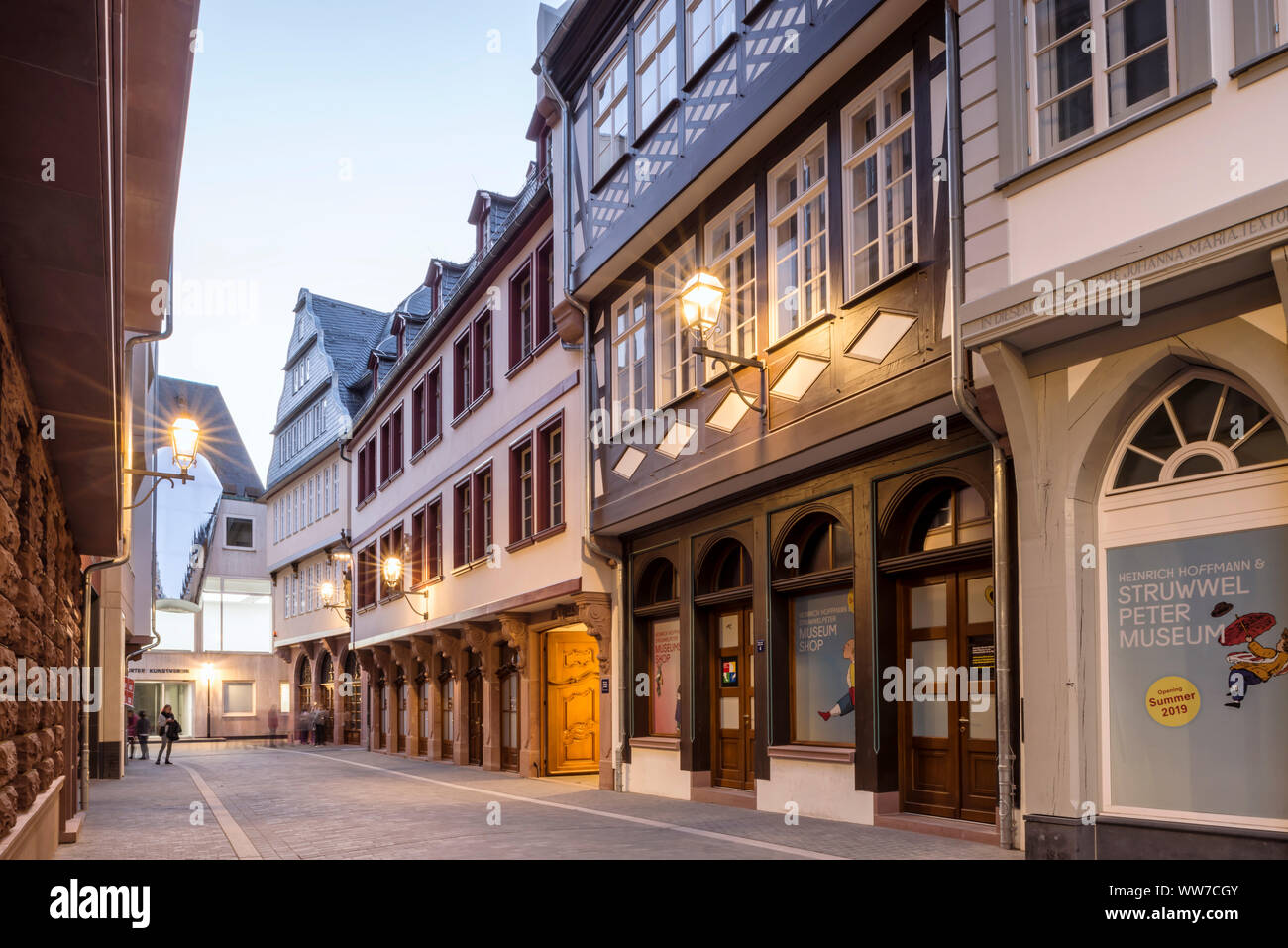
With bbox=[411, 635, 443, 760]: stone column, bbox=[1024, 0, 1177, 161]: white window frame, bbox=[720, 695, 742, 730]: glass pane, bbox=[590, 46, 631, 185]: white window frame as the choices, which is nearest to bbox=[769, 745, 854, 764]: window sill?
bbox=[720, 695, 742, 730]: glass pane

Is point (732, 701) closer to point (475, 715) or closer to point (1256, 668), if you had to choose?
point (1256, 668)

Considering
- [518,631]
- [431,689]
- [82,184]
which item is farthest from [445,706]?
[82,184]

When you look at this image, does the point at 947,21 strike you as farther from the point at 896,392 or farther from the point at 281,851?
the point at 281,851

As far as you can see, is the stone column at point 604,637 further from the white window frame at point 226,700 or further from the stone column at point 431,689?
the white window frame at point 226,700

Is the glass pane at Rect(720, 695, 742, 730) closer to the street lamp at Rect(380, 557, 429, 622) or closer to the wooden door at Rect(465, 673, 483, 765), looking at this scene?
the wooden door at Rect(465, 673, 483, 765)

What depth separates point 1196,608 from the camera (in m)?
8.45

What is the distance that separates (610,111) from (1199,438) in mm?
11756

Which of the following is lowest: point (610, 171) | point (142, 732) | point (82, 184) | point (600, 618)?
point (142, 732)

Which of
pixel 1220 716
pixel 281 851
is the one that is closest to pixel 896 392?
pixel 1220 716

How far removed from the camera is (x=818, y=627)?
47.3 ft

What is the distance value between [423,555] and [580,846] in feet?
62.9

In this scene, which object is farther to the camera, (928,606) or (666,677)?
(666,677)

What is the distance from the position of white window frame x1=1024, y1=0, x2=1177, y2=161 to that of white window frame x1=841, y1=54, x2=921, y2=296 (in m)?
2.02

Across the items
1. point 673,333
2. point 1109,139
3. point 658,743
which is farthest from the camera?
point 658,743
